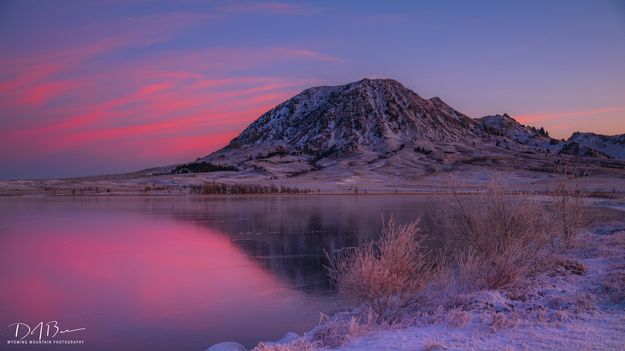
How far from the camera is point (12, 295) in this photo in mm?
11961

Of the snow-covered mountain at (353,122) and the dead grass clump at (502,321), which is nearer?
the dead grass clump at (502,321)

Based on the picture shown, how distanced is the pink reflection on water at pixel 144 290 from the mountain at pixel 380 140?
66065 millimetres

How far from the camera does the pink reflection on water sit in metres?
9.68

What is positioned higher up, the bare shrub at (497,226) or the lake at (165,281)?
the bare shrub at (497,226)

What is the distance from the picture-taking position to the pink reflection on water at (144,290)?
31.8ft

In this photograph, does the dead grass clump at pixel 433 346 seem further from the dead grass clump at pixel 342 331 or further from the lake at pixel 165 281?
the lake at pixel 165 281

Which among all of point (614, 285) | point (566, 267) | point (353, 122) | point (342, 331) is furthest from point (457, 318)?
point (353, 122)

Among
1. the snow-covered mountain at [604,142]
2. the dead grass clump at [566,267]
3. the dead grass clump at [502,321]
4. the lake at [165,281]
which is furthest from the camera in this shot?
the snow-covered mountain at [604,142]

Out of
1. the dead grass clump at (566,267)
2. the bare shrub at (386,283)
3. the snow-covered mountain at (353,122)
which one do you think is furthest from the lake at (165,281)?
the snow-covered mountain at (353,122)

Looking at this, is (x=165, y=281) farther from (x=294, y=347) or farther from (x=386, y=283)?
(x=294, y=347)
